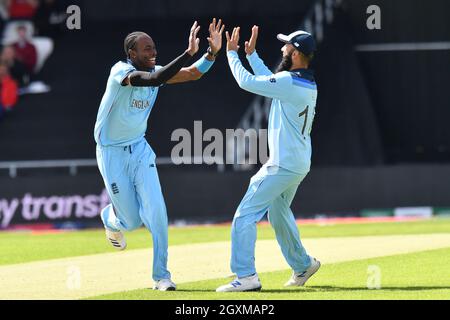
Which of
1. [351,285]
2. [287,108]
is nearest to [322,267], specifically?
[351,285]

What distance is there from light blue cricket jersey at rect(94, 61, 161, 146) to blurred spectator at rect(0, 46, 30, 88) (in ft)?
57.3

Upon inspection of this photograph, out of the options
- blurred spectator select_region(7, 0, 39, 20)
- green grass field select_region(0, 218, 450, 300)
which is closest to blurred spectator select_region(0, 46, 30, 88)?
blurred spectator select_region(7, 0, 39, 20)

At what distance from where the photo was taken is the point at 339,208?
973 inches

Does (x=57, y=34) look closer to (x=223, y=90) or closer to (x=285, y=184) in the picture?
(x=223, y=90)

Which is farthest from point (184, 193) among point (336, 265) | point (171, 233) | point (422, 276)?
point (422, 276)

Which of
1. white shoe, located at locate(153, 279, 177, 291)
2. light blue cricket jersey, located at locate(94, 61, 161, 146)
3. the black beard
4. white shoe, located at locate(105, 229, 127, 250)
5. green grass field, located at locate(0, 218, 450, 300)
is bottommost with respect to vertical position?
green grass field, located at locate(0, 218, 450, 300)

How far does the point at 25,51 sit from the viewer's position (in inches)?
1158

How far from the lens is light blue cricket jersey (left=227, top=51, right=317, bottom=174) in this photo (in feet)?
37.5

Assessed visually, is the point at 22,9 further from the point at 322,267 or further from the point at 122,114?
the point at 122,114

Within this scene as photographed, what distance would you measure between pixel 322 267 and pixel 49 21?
58.6ft

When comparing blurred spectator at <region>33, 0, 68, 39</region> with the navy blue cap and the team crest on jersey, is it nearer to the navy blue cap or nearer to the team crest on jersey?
the team crest on jersey

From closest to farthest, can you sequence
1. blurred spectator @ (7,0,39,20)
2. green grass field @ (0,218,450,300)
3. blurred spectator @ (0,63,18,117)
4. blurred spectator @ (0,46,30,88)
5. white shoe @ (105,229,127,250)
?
1. green grass field @ (0,218,450,300)
2. white shoe @ (105,229,127,250)
3. blurred spectator @ (0,63,18,117)
4. blurred spectator @ (0,46,30,88)
5. blurred spectator @ (7,0,39,20)

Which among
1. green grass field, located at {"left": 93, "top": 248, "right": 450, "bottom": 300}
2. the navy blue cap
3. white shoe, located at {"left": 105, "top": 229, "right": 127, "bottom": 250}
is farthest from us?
white shoe, located at {"left": 105, "top": 229, "right": 127, "bottom": 250}
